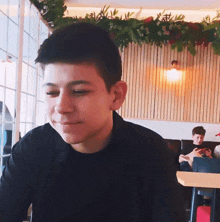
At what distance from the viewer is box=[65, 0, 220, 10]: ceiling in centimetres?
449

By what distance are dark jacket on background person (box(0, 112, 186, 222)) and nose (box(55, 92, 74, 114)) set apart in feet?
0.63

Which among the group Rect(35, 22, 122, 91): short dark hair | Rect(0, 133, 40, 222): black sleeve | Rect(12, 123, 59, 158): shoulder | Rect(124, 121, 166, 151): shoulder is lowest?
Rect(0, 133, 40, 222): black sleeve

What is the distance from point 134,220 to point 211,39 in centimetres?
420

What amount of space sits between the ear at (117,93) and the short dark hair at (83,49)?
1 centimetres

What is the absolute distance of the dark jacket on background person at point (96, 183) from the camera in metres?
0.73

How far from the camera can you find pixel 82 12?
5.07 meters

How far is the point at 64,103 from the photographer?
591 mm

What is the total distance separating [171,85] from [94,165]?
475 cm

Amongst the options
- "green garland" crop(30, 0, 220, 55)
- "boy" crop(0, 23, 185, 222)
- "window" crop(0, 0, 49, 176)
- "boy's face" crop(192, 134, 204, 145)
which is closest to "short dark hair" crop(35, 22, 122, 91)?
"boy" crop(0, 23, 185, 222)

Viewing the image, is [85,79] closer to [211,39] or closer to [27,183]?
[27,183]

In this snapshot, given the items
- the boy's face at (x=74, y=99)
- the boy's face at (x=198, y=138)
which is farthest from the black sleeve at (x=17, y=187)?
the boy's face at (x=198, y=138)

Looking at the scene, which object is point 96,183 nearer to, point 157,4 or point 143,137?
point 143,137

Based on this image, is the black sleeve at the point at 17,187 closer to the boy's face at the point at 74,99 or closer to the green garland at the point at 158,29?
the boy's face at the point at 74,99

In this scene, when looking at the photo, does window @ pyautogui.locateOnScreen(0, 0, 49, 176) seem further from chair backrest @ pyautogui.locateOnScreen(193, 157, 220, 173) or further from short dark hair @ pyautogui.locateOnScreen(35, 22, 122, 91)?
chair backrest @ pyautogui.locateOnScreen(193, 157, 220, 173)
